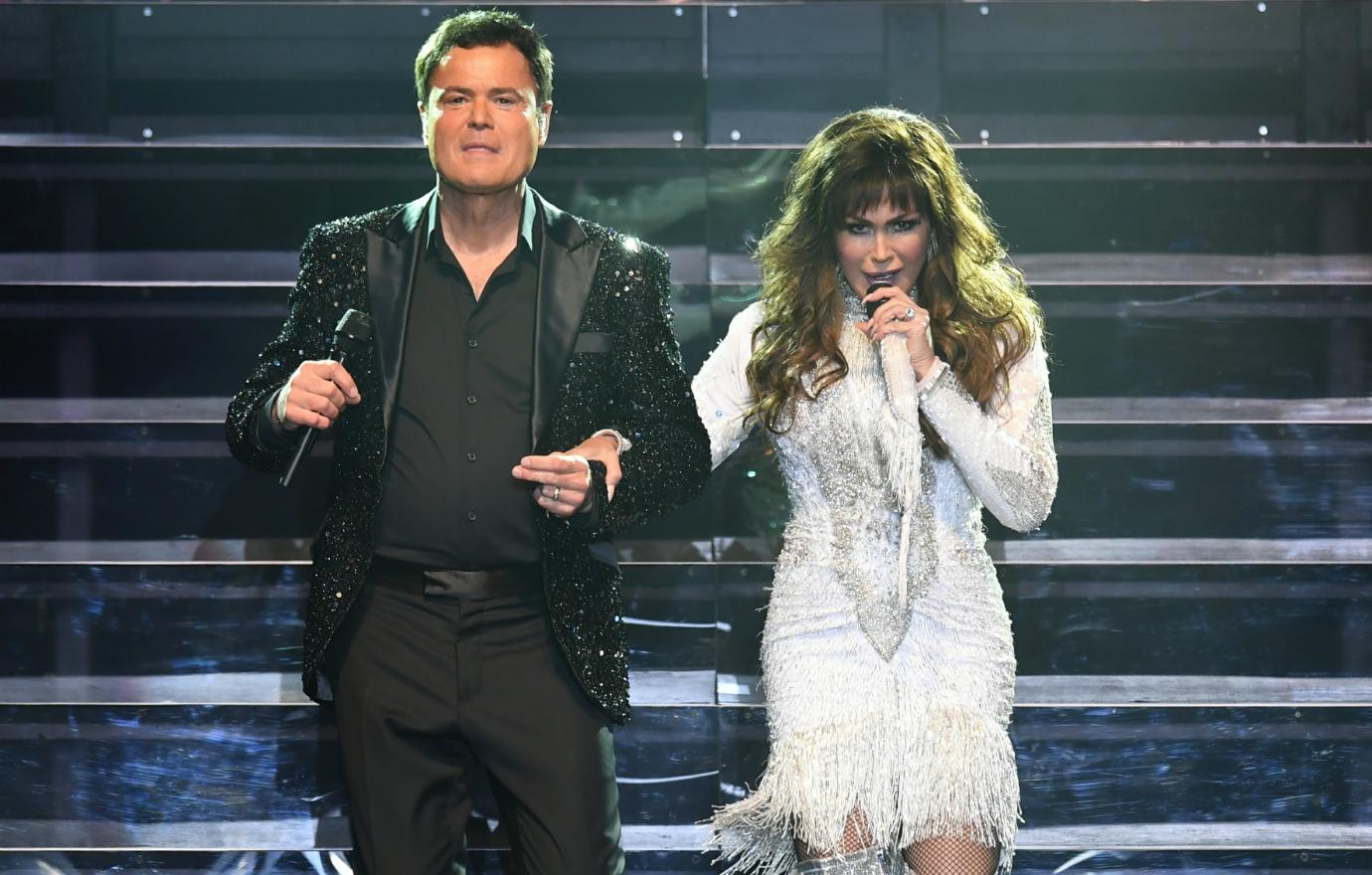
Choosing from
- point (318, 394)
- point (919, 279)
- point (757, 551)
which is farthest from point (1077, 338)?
point (318, 394)

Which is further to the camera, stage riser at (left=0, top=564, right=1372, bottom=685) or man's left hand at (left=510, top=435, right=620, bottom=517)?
stage riser at (left=0, top=564, right=1372, bottom=685)

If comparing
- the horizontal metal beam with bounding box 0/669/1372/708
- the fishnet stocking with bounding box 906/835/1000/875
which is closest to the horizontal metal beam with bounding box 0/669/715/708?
the horizontal metal beam with bounding box 0/669/1372/708

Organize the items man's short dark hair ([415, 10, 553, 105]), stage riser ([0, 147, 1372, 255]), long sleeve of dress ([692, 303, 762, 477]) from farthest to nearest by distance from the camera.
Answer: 1. stage riser ([0, 147, 1372, 255])
2. long sleeve of dress ([692, 303, 762, 477])
3. man's short dark hair ([415, 10, 553, 105])

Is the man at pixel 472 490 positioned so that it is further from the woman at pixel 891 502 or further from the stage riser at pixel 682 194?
the stage riser at pixel 682 194

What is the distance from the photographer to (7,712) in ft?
10.2

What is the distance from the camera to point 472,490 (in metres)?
2.17

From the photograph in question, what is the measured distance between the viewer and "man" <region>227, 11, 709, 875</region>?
7.18ft

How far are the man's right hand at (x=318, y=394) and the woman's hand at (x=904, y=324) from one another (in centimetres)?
84

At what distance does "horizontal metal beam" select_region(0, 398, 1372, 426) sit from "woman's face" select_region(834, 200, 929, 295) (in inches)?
30.8

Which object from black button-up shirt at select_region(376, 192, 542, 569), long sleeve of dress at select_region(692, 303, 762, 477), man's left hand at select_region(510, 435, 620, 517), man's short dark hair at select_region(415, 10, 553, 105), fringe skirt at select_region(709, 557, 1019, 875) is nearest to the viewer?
man's left hand at select_region(510, 435, 620, 517)

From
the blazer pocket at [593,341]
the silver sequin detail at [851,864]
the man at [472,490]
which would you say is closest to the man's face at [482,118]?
the man at [472,490]

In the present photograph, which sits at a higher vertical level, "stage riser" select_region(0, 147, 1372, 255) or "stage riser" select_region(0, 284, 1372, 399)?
"stage riser" select_region(0, 147, 1372, 255)

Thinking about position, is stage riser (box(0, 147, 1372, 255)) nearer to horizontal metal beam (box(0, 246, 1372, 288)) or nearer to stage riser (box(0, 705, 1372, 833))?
horizontal metal beam (box(0, 246, 1372, 288))

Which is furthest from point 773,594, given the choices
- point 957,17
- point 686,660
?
point 957,17
